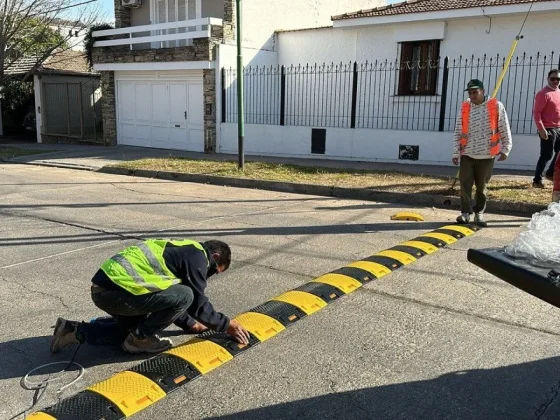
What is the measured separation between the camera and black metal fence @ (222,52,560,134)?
1383 cm

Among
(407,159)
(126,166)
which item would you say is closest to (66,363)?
(126,166)

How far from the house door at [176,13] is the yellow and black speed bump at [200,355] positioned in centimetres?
1494

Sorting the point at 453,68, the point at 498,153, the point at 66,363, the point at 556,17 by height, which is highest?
the point at 556,17

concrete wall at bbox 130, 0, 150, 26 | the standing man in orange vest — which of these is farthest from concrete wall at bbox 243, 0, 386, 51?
the standing man in orange vest

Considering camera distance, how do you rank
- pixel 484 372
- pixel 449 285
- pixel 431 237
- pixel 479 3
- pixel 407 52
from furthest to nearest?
pixel 407 52 < pixel 479 3 < pixel 431 237 < pixel 449 285 < pixel 484 372

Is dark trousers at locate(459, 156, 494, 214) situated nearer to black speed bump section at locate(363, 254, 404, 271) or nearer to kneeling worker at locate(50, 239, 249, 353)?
black speed bump section at locate(363, 254, 404, 271)

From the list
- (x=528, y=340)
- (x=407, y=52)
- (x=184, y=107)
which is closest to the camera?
(x=528, y=340)

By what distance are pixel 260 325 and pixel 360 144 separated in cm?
1149

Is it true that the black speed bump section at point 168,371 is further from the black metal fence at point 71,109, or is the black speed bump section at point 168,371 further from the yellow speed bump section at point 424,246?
the black metal fence at point 71,109

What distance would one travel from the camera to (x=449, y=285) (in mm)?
5102

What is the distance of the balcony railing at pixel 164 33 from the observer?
55.8 ft

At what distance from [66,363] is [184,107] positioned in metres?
15.6

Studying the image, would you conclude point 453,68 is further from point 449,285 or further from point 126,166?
point 449,285

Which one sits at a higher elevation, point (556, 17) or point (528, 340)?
point (556, 17)
